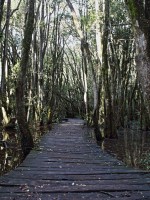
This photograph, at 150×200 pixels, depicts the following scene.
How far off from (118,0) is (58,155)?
12906mm

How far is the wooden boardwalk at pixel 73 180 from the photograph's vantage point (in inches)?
236

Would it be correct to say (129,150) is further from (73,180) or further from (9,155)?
(73,180)

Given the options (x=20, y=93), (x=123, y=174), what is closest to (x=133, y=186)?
(x=123, y=174)

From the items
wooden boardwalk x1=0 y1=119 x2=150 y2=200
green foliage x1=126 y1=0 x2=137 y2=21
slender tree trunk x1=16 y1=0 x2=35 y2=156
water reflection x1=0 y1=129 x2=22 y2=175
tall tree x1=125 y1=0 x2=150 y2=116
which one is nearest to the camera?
tall tree x1=125 y1=0 x2=150 y2=116

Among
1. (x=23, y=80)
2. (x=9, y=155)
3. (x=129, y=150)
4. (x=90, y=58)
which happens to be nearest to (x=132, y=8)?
(x=23, y=80)

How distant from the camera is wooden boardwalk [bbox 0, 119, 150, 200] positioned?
19.7 ft

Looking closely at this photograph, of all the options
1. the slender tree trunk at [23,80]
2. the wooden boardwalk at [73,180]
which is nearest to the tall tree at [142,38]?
the wooden boardwalk at [73,180]

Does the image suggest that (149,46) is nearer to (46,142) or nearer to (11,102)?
(46,142)

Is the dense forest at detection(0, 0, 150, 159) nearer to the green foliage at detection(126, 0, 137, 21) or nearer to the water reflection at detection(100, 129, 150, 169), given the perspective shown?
the green foliage at detection(126, 0, 137, 21)

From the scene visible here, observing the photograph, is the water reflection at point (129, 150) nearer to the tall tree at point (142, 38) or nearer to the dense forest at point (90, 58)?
the dense forest at point (90, 58)

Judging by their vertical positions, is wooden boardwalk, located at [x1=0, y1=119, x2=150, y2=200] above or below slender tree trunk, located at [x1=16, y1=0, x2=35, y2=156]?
below

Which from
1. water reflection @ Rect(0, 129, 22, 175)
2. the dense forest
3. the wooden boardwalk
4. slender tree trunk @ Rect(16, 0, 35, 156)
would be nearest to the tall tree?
the dense forest

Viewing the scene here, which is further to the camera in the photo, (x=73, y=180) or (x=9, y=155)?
(x=9, y=155)

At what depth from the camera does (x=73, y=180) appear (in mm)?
7137
